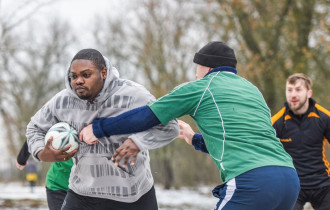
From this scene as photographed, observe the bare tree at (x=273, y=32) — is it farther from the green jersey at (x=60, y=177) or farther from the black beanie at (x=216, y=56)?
the black beanie at (x=216, y=56)

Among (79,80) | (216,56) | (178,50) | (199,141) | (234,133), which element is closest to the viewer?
(234,133)

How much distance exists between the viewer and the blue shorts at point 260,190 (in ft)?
9.45

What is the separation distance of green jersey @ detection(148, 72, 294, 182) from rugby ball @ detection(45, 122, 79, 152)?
33.6 inches

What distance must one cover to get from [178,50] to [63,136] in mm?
21257

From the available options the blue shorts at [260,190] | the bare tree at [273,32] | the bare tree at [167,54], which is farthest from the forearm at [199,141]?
the bare tree at [167,54]

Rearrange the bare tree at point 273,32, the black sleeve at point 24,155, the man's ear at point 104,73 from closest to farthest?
the man's ear at point 104,73, the black sleeve at point 24,155, the bare tree at point 273,32

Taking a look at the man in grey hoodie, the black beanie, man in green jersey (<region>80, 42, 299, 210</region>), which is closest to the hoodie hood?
the man in grey hoodie

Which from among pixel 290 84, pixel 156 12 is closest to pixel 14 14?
pixel 156 12

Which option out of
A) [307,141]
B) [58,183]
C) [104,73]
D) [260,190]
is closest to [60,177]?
[58,183]

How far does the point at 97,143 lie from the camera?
3811mm

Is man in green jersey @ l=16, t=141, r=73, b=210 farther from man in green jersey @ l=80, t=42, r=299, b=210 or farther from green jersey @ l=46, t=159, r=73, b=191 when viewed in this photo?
man in green jersey @ l=80, t=42, r=299, b=210

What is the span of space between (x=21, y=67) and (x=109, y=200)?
29684mm

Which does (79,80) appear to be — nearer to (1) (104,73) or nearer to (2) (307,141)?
(1) (104,73)

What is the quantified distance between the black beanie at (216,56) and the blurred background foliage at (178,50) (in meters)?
1.99
